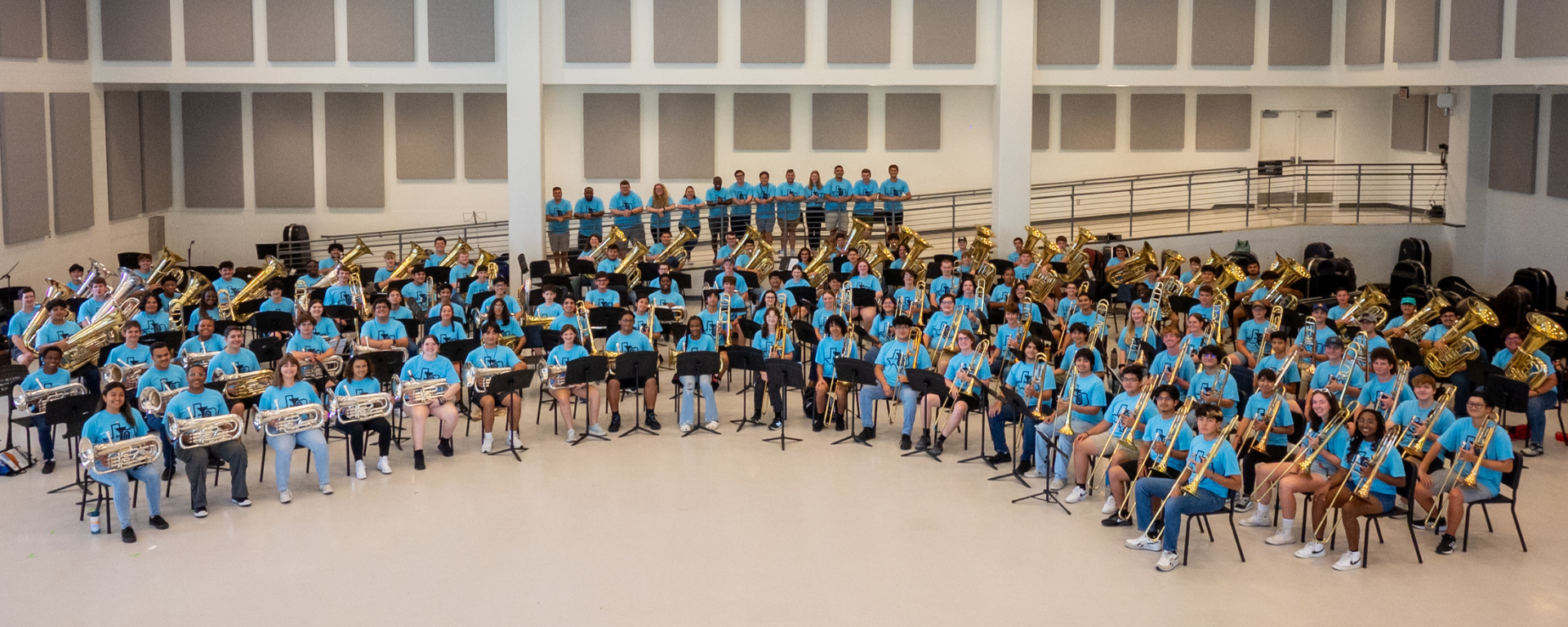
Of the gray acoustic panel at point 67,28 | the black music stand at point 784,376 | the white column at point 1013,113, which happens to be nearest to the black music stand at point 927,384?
the black music stand at point 784,376

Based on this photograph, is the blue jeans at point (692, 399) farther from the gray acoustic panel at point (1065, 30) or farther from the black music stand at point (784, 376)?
the gray acoustic panel at point (1065, 30)

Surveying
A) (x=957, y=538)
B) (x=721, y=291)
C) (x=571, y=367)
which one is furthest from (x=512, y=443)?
(x=957, y=538)

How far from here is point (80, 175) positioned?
21062 millimetres

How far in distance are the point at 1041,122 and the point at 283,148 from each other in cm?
1302

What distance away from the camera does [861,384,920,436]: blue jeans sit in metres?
13.4

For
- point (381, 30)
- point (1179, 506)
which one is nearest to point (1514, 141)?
point (1179, 506)

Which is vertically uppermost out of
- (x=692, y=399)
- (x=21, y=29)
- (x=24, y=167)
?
(x=21, y=29)

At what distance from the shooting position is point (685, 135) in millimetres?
23672

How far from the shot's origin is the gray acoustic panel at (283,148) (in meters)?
23.5

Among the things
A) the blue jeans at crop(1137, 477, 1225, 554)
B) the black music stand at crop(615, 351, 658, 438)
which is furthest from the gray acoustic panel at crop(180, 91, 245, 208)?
the blue jeans at crop(1137, 477, 1225, 554)

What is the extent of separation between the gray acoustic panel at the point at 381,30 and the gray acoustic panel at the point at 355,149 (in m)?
1.81

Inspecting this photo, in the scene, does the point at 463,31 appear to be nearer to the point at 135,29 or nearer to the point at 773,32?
the point at 773,32

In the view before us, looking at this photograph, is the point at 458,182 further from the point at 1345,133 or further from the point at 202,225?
the point at 1345,133

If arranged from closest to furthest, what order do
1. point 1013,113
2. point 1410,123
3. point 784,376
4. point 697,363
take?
point 784,376
point 697,363
point 1013,113
point 1410,123
